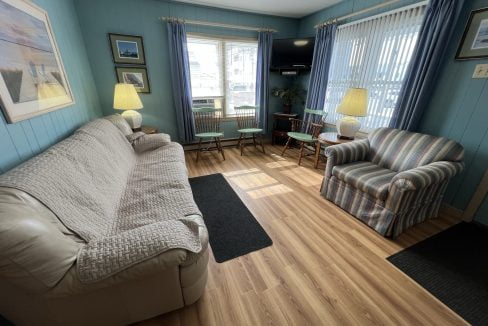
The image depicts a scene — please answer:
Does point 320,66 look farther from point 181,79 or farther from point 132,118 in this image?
point 132,118

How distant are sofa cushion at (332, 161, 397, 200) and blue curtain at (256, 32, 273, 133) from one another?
2.27 meters

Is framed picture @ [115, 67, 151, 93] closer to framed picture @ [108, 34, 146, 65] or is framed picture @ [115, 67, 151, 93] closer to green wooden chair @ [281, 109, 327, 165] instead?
framed picture @ [108, 34, 146, 65]

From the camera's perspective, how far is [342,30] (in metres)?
3.02

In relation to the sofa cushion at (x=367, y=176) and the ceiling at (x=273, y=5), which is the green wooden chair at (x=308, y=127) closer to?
the sofa cushion at (x=367, y=176)

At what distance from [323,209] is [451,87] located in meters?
1.79

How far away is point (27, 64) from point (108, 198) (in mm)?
1121

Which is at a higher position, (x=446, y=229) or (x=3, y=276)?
→ (x=3, y=276)

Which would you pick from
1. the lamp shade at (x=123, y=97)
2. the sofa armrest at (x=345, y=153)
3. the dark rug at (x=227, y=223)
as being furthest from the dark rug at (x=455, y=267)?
the lamp shade at (x=123, y=97)

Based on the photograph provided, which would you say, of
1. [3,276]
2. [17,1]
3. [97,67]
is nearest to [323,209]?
[3,276]

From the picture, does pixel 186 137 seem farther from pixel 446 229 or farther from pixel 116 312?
pixel 446 229

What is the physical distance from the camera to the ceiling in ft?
9.91

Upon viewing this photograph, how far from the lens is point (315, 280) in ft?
4.55

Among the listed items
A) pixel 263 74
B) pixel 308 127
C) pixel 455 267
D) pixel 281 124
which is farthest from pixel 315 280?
pixel 263 74

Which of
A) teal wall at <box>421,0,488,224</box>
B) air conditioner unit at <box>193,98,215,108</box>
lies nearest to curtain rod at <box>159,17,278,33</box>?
air conditioner unit at <box>193,98,215,108</box>
